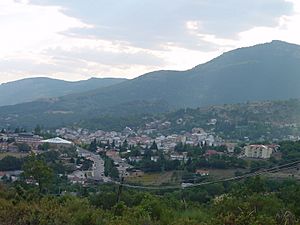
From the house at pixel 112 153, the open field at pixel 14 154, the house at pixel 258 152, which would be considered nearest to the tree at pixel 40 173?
the open field at pixel 14 154

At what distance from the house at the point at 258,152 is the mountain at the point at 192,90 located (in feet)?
220

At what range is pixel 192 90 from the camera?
149625 millimetres

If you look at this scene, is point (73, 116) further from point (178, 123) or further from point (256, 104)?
point (256, 104)

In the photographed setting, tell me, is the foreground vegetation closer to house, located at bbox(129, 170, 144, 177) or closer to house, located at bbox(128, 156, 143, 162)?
house, located at bbox(129, 170, 144, 177)

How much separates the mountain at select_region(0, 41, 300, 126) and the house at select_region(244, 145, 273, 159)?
66.9 metres

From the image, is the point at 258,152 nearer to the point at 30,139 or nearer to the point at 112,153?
the point at 112,153

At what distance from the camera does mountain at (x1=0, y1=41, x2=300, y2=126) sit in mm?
124750

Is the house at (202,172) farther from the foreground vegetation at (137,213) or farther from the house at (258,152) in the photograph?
the foreground vegetation at (137,213)

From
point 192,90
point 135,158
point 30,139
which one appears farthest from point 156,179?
point 192,90

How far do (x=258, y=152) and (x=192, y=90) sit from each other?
10049 cm

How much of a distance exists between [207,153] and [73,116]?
71.6 metres

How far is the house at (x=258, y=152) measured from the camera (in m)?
48.2

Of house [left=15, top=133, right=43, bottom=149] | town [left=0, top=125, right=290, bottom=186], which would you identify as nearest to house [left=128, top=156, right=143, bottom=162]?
town [left=0, top=125, right=290, bottom=186]

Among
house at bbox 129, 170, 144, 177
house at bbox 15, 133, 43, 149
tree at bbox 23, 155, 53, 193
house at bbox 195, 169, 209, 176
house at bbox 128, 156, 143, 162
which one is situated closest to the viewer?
tree at bbox 23, 155, 53, 193
